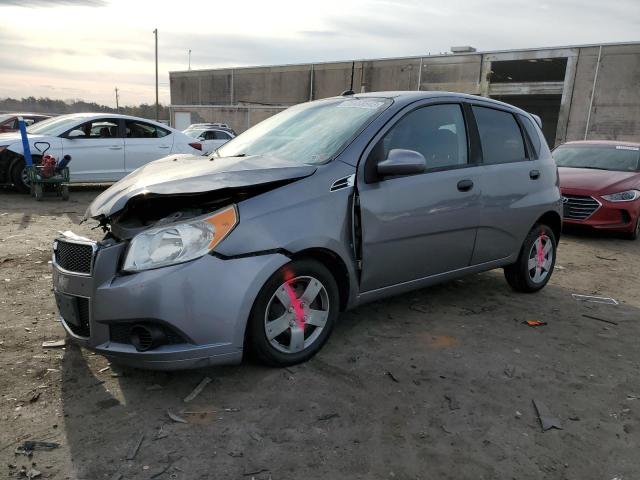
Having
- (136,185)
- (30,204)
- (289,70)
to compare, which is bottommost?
(30,204)

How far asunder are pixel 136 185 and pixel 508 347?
2.73m

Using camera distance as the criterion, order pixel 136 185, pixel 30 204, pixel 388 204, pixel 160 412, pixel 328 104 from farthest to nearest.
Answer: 1. pixel 30 204
2. pixel 328 104
3. pixel 388 204
4. pixel 136 185
5. pixel 160 412

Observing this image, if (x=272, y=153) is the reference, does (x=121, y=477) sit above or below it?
below

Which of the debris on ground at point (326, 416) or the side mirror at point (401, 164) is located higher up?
the side mirror at point (401, 164)

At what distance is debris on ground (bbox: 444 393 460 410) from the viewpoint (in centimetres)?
287

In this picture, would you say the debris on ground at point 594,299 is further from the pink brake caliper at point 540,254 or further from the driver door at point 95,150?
the driver door at point 95,150

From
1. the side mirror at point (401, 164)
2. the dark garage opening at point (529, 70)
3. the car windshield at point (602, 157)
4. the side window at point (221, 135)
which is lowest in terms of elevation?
the side window at point (221, 135)

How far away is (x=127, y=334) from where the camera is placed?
276cm

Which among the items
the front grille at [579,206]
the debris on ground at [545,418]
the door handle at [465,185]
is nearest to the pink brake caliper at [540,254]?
the door handle at [465,185]

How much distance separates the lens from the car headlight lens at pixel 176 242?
2.72m

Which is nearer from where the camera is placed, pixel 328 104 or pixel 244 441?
pixel 244 441

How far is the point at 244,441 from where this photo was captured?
2.49m

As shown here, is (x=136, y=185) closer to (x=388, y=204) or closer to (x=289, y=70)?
(x=388, y=204)

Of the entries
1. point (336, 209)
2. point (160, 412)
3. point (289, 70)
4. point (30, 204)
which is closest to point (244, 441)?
point (160, 412)
